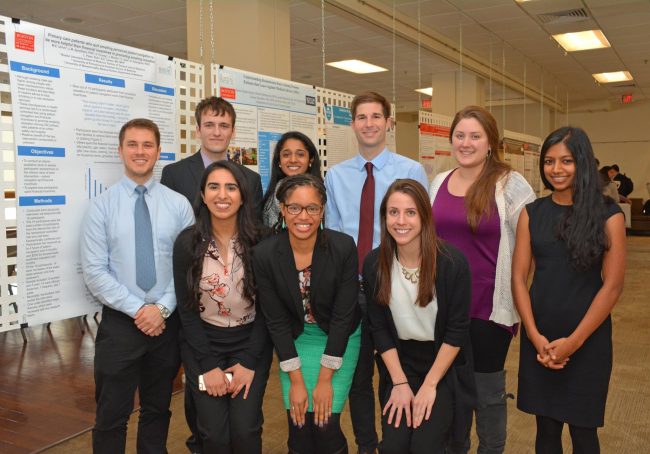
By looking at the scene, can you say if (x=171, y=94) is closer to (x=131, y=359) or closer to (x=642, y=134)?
(x=131, y=359)

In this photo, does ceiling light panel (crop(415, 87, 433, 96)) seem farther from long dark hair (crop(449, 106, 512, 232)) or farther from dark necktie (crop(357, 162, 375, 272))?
long dark hair (crop(449, 106, 512, 232))

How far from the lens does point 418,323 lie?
6.96 feet

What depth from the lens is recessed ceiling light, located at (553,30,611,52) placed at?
821 centimetres

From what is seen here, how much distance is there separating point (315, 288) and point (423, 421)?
0.64 m

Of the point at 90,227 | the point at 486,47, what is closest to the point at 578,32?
the point at 486,47

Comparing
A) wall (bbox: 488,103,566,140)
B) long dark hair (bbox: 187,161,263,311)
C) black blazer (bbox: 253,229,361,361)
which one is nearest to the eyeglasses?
black blazer (bbox: 253,229,361,361)

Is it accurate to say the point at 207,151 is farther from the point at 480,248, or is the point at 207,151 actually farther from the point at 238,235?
the point at 480,248

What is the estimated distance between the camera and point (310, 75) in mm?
10773

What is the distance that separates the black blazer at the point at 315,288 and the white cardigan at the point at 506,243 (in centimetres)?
56

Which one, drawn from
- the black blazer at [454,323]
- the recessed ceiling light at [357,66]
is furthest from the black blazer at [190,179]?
the recessed ceiling light at [357,66]

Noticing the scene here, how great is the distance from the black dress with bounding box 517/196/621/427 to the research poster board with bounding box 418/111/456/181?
198 inches

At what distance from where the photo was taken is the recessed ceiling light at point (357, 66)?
979 centimetres

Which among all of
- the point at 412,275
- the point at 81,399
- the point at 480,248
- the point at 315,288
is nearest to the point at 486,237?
the point at 480,248

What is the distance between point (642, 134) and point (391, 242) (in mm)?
16266
